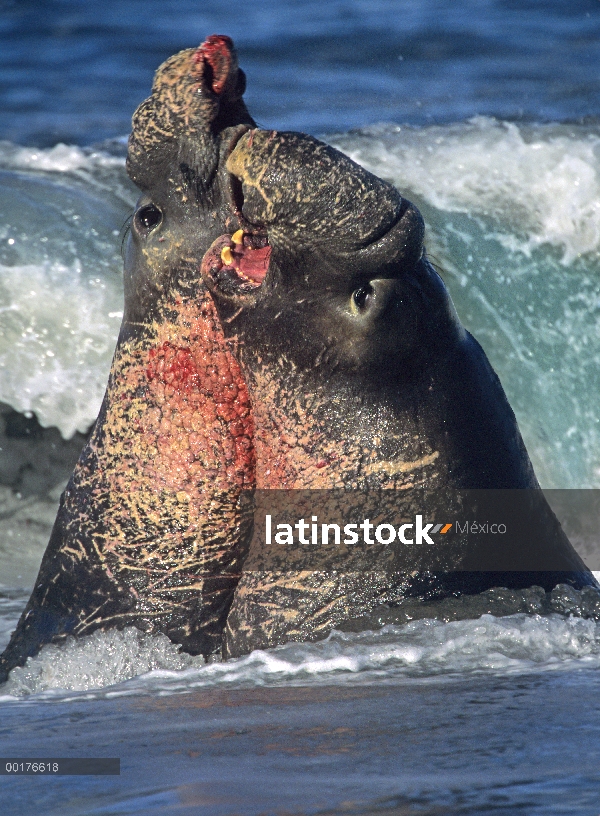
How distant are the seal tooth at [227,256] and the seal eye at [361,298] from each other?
1.20 ft

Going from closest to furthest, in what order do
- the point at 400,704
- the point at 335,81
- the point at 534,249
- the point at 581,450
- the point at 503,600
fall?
the point at 400,704, the point at 503,600, the point at 581,450, the point at 534,249, the point at 335,81

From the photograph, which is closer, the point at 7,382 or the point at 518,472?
the point at 518,472

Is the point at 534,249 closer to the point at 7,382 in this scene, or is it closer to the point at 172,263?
the point at 7,382

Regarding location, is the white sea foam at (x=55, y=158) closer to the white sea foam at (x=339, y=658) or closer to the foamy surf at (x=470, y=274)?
the foamy surf at (x=470, y=274)

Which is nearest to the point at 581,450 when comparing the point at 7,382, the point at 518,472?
the point at 7,382

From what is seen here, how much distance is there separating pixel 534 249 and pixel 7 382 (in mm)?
3813

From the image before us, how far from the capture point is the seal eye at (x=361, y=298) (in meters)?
3.26

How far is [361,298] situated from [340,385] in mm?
247

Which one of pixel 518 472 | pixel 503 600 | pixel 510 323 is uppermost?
pixel 518 472

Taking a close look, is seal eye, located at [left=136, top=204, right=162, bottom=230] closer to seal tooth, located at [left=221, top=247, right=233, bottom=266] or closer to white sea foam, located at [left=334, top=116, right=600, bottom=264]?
seal tooth, located at [left=221, top=247, right=233, bottom=266]

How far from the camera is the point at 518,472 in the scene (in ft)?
11.7

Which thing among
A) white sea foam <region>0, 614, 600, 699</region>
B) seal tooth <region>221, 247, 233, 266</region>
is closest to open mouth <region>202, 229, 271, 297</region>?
seal tooth <region>221, 247, 233, 266</region>

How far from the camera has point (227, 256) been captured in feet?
11.0

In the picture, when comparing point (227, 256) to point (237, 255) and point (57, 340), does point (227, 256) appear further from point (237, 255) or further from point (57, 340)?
point (57, 340)
